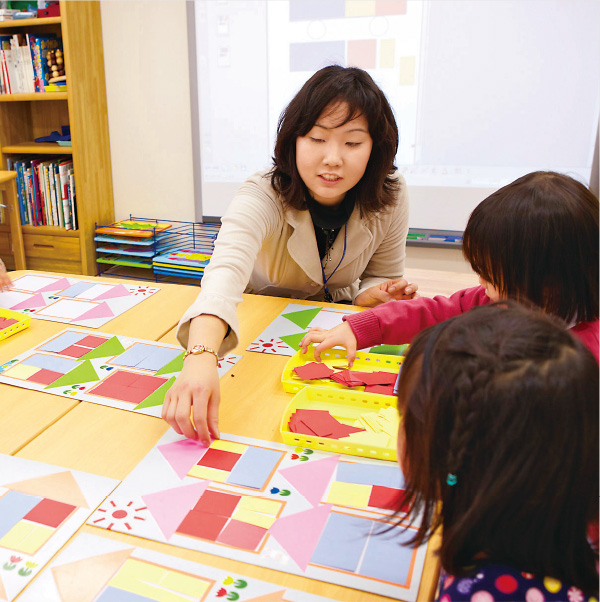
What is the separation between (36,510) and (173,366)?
1.31 ft

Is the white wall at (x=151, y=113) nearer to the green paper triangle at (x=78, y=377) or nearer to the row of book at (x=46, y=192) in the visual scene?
the row of book at (x=46, y=192)

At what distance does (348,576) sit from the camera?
58 cm

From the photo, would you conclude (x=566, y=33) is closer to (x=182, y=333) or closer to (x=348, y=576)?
(x=182, y=333)

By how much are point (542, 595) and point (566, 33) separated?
2519 mm

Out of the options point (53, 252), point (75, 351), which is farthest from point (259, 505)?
point (53, 252)

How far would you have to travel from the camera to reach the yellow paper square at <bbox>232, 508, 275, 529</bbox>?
2.15 ft

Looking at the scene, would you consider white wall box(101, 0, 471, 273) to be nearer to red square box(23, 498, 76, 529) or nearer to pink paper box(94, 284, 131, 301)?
pink paper box(94, 284, 131, 301)

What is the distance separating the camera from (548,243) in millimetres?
826

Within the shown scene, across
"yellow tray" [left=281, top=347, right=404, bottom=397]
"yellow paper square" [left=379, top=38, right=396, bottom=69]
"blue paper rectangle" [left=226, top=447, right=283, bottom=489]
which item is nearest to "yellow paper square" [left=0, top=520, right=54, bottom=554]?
"blue paper rectangle" [left=226, top=447, right=283, bottom=489]

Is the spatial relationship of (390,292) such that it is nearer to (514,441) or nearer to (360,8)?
(514,441)

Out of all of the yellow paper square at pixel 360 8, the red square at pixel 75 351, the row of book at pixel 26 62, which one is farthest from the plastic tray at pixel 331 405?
the row of book at pixel 26 62

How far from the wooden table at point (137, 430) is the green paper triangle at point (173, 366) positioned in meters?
0.10

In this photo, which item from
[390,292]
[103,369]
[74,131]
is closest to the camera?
[103,369]

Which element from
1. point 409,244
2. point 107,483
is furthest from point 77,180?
point 107,483
